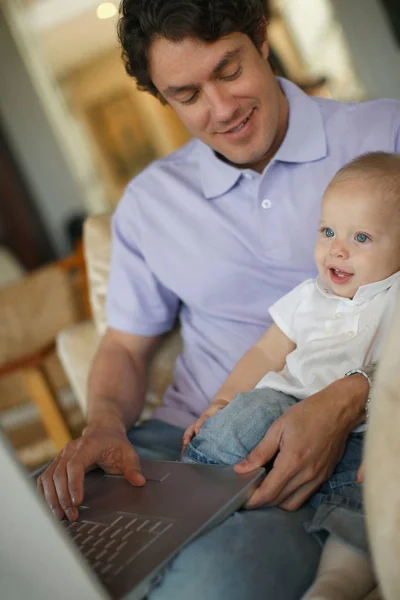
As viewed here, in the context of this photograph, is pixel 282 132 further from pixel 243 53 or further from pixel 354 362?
A: pixel 354 362

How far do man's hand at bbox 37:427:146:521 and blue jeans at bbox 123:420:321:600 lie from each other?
0.72 ft

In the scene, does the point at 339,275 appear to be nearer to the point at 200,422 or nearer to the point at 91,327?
the point at 200,422

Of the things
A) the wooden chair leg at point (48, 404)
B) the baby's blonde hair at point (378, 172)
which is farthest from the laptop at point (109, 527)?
the wooden chair leg at point (48, 404)

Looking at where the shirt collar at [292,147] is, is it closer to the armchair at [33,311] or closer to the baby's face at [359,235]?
the baby's face at [359,235]

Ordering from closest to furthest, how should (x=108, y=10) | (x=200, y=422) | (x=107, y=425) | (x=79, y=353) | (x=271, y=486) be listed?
1. (x=271, y=486)
2. (x=200, y=422)
3. (x=107, y=425)
4. (x=79, y=353)
5. (x=108, y=10)

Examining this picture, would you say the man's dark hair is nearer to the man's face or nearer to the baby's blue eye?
the man's face

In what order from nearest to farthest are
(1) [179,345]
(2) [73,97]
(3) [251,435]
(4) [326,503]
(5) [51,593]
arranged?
(5) [51,593] → (4) [326,503] → (3) [251,435] → (1) [179,345] → (2) [73,97]

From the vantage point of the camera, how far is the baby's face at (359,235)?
1.01m

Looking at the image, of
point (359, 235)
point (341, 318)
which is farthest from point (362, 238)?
point (341, 318)

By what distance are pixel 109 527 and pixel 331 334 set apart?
1.45ft

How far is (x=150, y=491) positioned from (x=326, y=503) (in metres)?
0.25

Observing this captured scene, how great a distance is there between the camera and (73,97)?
8.09 metres

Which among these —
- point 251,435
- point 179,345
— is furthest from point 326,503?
point 179,345

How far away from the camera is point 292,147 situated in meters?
1.24
